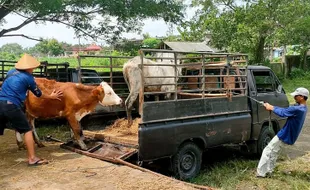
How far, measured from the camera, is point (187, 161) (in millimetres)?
6078

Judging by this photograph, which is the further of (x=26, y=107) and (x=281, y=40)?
(x=281, y=40)

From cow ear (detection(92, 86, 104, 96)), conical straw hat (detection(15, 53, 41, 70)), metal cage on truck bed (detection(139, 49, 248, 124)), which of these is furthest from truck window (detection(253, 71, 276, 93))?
conical straw hat (detection(15, 53, 41, 70))

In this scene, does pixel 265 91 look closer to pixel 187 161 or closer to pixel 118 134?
pixel 187 161

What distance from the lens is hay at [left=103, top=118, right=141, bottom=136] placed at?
662 centimetres

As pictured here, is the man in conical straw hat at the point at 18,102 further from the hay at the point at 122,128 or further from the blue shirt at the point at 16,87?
the hay at the point at 122,128

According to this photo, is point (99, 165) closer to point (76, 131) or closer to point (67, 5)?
point (76, 131)

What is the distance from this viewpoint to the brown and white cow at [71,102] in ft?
19.9

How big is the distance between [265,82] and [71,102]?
4.34 metres

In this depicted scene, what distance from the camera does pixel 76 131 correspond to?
605 centimetres

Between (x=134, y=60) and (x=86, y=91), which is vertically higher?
(x=134, y=60)

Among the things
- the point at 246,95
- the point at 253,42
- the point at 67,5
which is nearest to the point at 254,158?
the point at 246,95

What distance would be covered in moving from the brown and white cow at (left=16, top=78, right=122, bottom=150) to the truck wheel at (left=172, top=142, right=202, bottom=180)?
135cm

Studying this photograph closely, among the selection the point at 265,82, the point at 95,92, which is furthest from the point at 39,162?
the point at 265,82

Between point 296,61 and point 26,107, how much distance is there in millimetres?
26298
